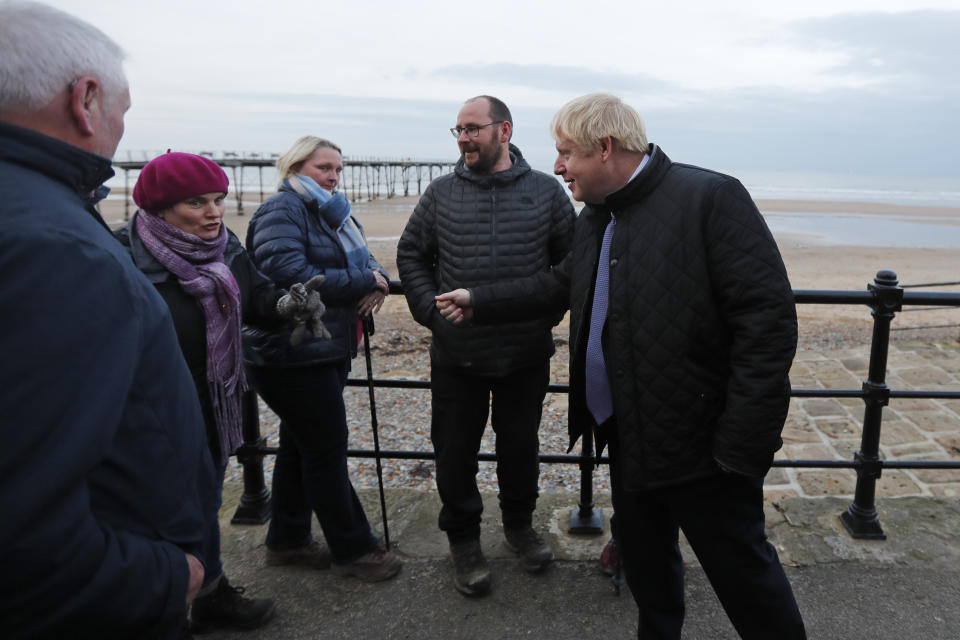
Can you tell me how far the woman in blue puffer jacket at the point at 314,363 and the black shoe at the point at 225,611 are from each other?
40 cm

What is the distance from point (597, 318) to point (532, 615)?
1214 millimetres

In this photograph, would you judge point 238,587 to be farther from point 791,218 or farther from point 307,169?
point 791,218

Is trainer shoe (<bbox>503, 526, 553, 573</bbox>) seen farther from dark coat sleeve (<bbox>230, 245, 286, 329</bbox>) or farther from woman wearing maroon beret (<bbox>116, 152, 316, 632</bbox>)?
dark coat sleeve (<bbox>230, 245, 286, 329</bbox>)

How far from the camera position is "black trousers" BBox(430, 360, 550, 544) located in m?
3.01

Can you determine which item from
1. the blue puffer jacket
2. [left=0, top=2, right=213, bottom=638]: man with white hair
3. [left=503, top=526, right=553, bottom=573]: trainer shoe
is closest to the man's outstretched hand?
the blue puffer jacket

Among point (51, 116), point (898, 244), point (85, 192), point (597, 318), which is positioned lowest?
point (898, 244)

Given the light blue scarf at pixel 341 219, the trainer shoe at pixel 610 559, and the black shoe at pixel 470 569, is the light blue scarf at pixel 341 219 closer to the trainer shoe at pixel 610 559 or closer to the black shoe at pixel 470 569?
the black shoe at pixel 470 569

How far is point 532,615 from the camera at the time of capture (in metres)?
2.68

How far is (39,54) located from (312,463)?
200cm

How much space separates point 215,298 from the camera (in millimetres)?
2363

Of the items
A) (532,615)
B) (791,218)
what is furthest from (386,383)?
(791,218)

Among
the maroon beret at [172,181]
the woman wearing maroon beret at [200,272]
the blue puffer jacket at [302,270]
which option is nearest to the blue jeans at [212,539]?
the woman wearing maroon beret at [200,272]

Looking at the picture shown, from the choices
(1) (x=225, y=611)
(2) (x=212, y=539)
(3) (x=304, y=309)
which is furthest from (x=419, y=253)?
(1) (x=225, y=611)

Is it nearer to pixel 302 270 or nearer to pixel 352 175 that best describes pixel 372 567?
pixel 302 270
